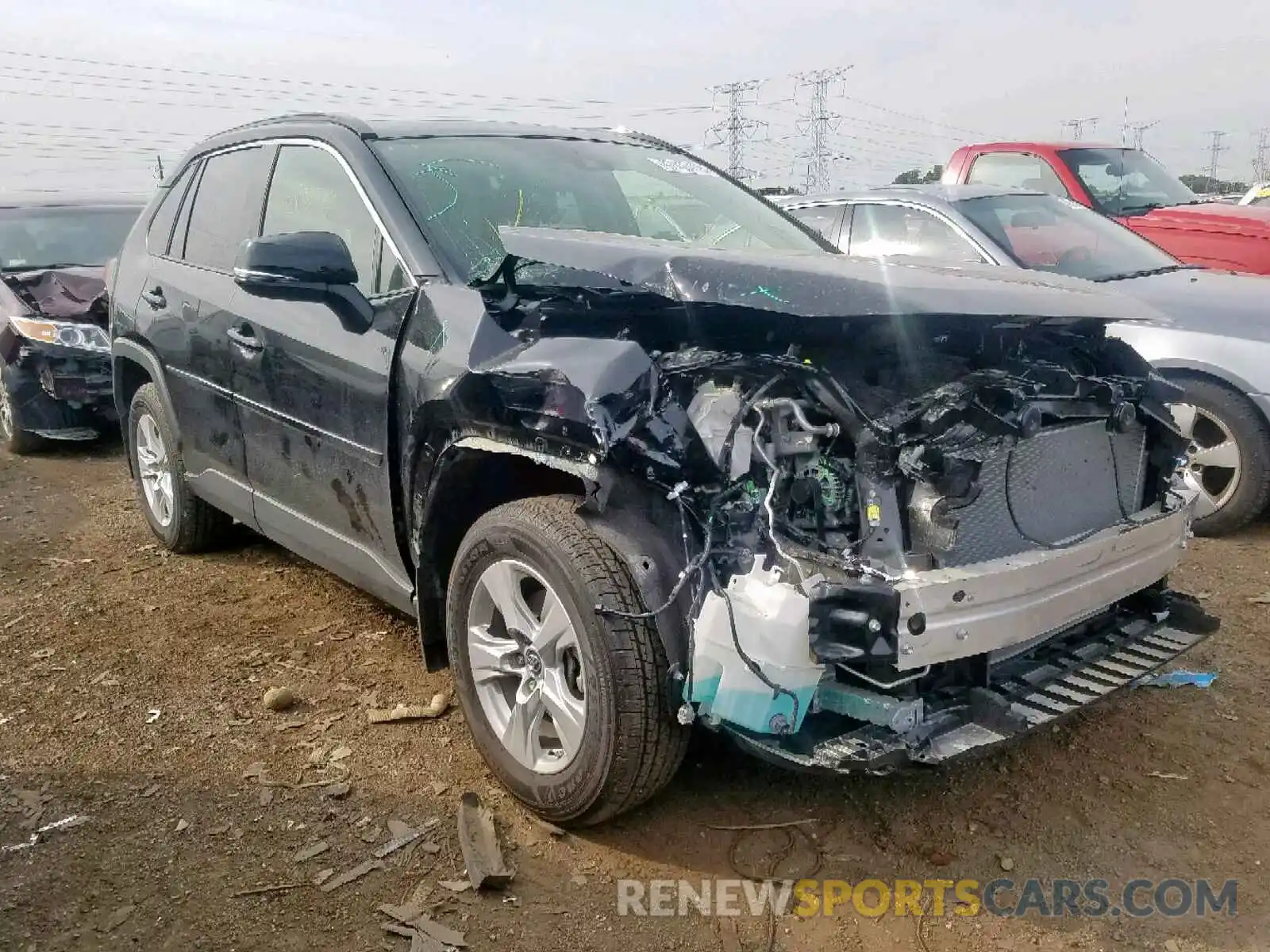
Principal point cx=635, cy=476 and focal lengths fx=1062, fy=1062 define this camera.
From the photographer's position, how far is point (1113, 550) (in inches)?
110

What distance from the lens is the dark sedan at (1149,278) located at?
511 centimetres

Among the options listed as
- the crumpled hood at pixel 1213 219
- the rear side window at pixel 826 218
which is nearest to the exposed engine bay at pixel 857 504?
the rear side window at pixel 826 218

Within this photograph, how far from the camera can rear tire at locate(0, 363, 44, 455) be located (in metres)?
7.57

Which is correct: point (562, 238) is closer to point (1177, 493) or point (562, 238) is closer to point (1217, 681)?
point (1177, 493)

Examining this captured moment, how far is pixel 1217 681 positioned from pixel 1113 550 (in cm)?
129

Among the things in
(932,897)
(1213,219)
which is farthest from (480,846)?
(1213,219)

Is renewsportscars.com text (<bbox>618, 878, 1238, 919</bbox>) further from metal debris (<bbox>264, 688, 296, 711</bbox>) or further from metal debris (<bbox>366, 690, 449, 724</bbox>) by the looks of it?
metal debris (<bbox>264, 688, 296, 711</bbox>)

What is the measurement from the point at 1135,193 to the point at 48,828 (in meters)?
8.38

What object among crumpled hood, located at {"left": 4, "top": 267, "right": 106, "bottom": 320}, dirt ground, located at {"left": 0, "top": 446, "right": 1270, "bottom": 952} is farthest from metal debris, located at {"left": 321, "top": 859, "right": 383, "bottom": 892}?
crumpled hood, located at {"left": 4, "top": 267, "right": 106, "bottom": 320}

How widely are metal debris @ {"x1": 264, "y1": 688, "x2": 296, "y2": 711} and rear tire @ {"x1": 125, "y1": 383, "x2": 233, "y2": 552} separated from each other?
151 centimetres

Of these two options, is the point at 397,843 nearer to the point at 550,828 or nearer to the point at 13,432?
the point at 550,828

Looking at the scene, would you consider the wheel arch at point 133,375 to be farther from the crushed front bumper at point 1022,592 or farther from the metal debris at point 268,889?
the crushed front bumper at point 1022,592

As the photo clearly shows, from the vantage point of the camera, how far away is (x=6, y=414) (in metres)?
7.75

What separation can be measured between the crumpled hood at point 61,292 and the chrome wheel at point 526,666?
19.7 ft
